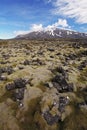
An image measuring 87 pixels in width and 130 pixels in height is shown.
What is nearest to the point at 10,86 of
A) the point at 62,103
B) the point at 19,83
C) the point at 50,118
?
the point at 19,83

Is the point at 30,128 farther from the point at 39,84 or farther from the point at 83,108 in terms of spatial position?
the point at 39,84

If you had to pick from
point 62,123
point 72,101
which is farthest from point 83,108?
point 62,123

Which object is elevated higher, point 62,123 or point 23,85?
point 23,85

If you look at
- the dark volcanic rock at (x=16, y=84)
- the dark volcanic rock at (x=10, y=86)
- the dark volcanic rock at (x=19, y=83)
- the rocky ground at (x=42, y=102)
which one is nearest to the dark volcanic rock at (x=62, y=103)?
the rocky ground at (x=42, y=102)

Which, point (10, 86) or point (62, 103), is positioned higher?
point (10, 86)

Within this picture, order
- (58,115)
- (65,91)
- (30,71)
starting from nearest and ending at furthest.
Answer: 1. (58,115)
2. (65,91)
3. (30,71)

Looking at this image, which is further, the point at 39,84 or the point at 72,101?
the point at 39,84

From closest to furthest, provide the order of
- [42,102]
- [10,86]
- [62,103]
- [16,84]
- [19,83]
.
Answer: [62,103], [42,102], [10,86], [16,84], [19,83]

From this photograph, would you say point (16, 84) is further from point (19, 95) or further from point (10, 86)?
point (19, 95)

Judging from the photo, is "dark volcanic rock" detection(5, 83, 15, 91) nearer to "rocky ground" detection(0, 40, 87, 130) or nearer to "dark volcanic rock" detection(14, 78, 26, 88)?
"rocky ground" detection(0, 40, 87, 130)
